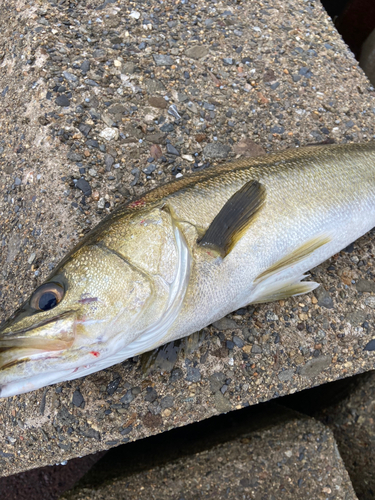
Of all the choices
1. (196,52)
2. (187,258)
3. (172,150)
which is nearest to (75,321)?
(187,258)

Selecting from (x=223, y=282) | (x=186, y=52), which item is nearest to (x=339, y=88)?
(x=186, y=52)

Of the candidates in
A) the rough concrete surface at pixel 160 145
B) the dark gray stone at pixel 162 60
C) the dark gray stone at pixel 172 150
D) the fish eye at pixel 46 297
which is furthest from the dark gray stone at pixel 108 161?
→ the fish eye at pixel 46 297

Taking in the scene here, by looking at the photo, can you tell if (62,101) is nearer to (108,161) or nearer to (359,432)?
(108,161)

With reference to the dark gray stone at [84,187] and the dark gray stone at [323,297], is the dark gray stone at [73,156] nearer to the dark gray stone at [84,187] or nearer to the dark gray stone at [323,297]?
the dark gray stone at [84,187]

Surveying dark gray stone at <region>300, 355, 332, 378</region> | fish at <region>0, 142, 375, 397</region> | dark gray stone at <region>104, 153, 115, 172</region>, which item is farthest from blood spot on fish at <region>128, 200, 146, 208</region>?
dark gray stone at <region>300, 355, 332, 378</region>

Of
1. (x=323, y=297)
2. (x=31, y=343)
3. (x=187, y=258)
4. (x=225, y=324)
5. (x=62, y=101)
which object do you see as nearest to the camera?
(x=31, y=343)

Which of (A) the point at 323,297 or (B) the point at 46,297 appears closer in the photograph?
(B) the point at 46,297
